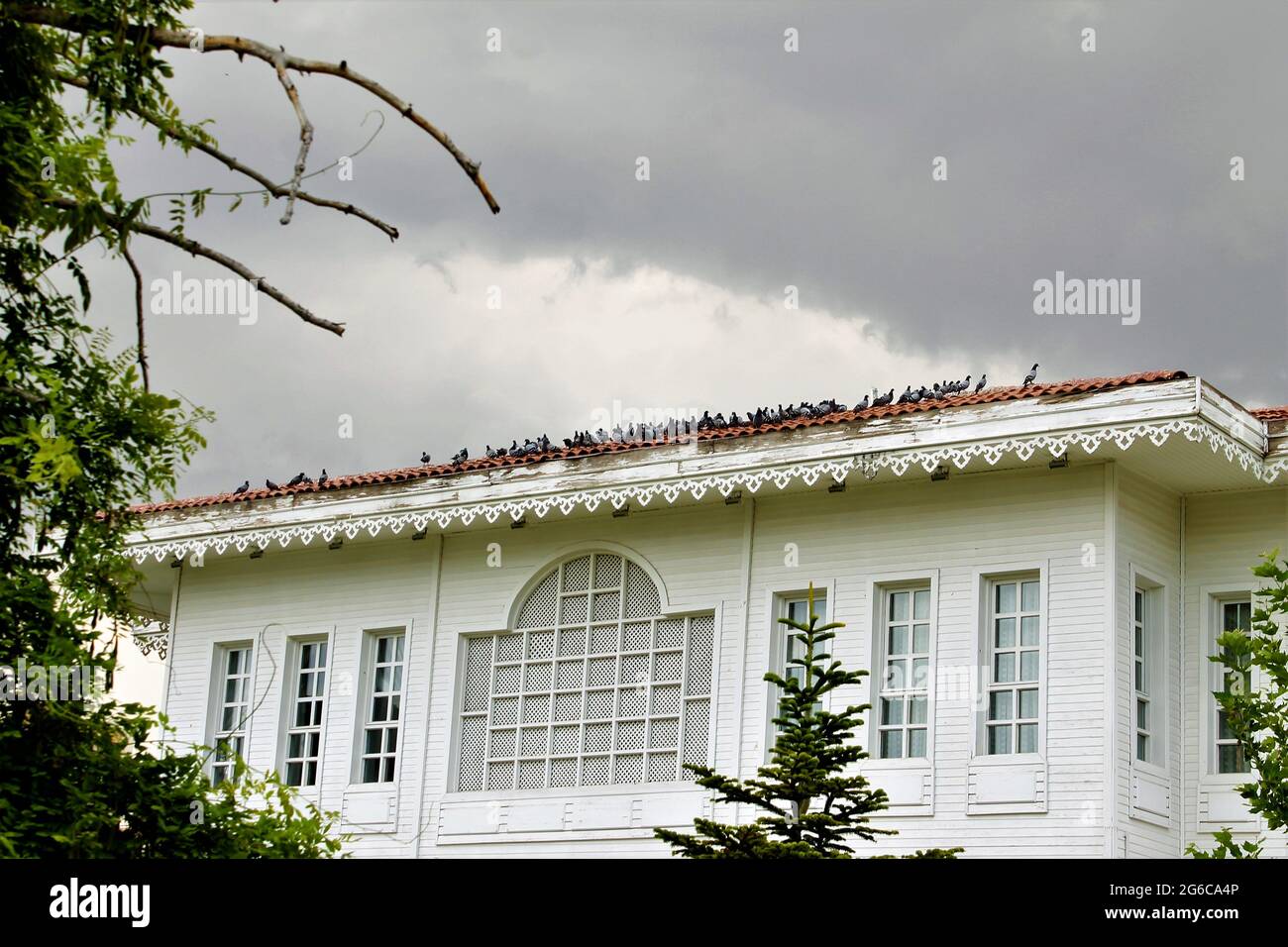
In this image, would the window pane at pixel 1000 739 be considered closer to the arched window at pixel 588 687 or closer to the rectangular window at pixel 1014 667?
Answer: the rectangular window at pixel 1014 667

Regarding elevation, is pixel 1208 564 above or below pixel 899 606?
above

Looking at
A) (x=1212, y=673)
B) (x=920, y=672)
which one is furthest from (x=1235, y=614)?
(x=920, y=672)

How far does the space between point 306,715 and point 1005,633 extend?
8.62 meters

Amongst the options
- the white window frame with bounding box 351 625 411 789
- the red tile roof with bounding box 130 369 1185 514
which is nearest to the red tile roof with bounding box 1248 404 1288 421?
the red tile roof with bounding box 130 369 1185 514

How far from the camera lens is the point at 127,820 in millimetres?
6402

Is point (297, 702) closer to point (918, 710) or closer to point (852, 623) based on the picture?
point (852, 623)

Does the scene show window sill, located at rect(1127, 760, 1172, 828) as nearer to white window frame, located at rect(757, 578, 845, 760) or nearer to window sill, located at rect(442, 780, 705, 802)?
white window frame, located at rect(757, 578, 845, 760)

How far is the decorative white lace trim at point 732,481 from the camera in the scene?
15078 millimetres

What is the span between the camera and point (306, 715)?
20.5 metres

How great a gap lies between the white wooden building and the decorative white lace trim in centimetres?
3

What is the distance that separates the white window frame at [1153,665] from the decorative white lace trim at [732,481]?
1.47 meters

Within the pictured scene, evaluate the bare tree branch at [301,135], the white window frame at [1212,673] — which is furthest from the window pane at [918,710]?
the bare tree branch at [301,135]

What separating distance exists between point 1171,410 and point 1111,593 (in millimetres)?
1790
